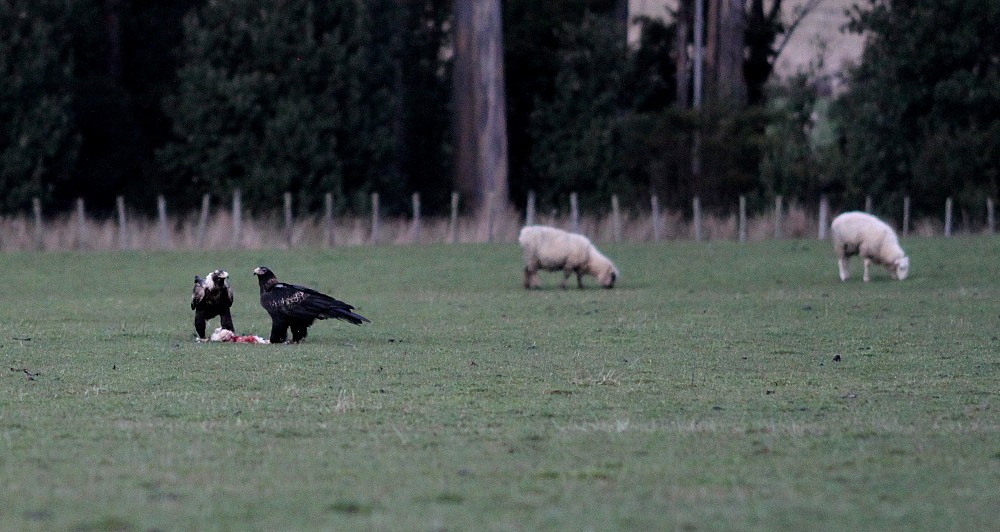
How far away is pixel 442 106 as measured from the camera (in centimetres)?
5872

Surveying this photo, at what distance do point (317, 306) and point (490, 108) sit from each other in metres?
31.1

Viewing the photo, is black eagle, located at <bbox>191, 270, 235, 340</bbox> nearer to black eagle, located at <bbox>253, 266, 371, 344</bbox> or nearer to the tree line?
black eagle, located at <bbox>253, 266, 371, 344</bbox>

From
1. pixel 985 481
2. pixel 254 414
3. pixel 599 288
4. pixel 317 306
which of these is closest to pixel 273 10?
pixel 599 288

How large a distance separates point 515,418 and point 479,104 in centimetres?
3603

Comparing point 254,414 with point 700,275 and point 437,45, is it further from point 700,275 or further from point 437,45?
point 437,45

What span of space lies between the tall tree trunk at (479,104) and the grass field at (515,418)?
74.5 feet

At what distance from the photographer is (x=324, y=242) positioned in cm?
4122

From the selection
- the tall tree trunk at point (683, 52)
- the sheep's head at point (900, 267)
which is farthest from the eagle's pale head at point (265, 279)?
the tall tree trunk at point (683, 52)

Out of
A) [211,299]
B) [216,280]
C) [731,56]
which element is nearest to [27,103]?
[731,56]

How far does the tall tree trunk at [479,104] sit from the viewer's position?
151ft

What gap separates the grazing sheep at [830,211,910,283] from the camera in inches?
1126

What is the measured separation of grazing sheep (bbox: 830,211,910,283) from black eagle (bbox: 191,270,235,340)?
14821 millimetres

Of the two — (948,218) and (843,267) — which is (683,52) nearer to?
(948,218)

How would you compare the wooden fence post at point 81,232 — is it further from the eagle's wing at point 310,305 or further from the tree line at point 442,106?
the eagle's wing at point 310,305
